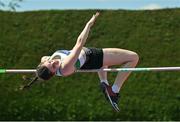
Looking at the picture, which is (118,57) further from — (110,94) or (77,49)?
(77,49)

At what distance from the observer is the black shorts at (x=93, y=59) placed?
10.8m

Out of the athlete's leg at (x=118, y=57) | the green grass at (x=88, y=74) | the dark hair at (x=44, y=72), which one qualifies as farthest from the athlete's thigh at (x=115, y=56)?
the green grass at (x=88, y=74)

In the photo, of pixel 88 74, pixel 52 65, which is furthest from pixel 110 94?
pixel 88 74

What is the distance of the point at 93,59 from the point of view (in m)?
10.8

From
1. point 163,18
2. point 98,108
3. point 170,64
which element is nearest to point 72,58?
point 98,108

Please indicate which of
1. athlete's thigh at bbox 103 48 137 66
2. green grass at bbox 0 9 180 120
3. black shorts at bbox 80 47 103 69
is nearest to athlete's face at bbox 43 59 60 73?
black shorts at bbox 80 47 103 69

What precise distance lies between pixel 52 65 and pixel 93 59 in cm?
72

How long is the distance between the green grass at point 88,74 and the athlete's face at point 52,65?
6212mm

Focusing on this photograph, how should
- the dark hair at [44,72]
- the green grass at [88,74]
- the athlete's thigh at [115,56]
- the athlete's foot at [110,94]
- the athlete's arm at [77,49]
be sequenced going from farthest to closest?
the green grass at [88,74] → the athlete's foot at [110,94] → the athlete's thigh at [115,56] → the dark hair at [44,72] → the athlete's arm at [77,49]

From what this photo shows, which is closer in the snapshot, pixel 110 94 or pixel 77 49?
pixel 77 49

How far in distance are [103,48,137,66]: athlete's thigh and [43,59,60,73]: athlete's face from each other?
2.81 feet

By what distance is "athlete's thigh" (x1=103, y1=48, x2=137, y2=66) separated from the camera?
431 inches

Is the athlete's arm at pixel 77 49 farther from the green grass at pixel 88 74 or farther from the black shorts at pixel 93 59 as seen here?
the green grass at pixel 88 74

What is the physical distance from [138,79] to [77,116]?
1.71m
